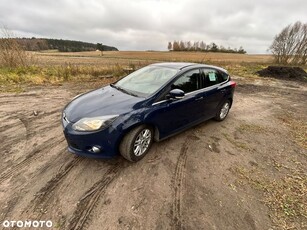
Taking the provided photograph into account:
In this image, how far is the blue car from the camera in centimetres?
290

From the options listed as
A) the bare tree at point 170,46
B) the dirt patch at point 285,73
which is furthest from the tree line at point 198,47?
the dirt patch at point 285,73

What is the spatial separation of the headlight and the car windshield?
85cm

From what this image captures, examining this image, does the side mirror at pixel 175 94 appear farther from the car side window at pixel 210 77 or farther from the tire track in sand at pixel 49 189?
the tire track in sand at pixel 49 189

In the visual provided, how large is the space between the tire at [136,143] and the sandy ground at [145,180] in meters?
0.17

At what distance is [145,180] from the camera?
295 cm

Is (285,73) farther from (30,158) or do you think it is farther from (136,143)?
(30,158)

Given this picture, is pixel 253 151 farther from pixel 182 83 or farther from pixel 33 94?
pixel 33 94

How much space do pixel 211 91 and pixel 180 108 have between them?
1183mm

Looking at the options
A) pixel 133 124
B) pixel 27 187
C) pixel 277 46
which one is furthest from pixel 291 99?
pixel 277 46

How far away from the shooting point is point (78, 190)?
273 centimetres

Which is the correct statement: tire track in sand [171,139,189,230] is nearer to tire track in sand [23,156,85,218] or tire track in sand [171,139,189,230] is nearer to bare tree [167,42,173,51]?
tire track in sand [23,156,85,218]

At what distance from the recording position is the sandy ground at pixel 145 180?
2.35 meters

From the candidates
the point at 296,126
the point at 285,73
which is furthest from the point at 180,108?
the point at 285,73

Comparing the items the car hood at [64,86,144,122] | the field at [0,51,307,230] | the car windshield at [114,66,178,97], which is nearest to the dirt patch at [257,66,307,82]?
the field at [0,51,307,230]
